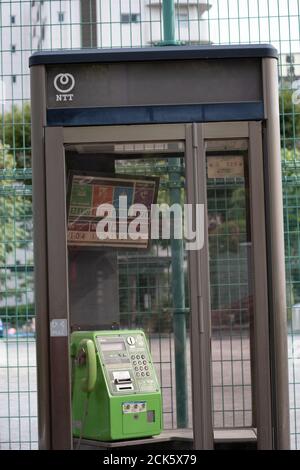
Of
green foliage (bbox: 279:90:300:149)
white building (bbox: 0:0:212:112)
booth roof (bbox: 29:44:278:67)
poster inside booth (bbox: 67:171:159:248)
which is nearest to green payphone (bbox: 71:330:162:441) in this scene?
poster inside booth (bbox: 67:171:159:248)

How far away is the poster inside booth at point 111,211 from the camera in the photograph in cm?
605

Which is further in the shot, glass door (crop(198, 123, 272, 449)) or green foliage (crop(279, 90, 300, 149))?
green foliage (crop(279, 90, 300, 149))

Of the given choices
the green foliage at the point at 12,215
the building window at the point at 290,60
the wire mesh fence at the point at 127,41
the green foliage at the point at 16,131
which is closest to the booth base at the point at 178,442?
the wire mesh fence at the point at 127,41

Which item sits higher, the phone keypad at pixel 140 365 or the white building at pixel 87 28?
the white building at pixel 87 28

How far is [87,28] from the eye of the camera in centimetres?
834

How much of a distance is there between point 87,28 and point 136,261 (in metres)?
2.95

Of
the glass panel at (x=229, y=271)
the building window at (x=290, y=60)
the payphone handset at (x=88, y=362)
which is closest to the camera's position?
the payphone handset at (x=88, y=362)

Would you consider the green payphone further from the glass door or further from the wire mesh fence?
the wire mesh fence

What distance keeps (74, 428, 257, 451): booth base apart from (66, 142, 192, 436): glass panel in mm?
82

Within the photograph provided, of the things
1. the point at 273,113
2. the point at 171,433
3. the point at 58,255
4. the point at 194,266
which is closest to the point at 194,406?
the point at 171,433

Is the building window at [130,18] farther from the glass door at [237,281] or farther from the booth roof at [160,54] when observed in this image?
the glass door at [237,281]

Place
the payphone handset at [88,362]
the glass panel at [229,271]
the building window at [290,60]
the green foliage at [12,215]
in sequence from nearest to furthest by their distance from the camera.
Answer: the payphone handset at [88,362], the glass panel at [229,271], the green foliage at [12,215], the building window at [290,60]

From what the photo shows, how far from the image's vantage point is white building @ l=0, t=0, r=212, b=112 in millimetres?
8250

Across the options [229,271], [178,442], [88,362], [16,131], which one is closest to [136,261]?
[229,271]
